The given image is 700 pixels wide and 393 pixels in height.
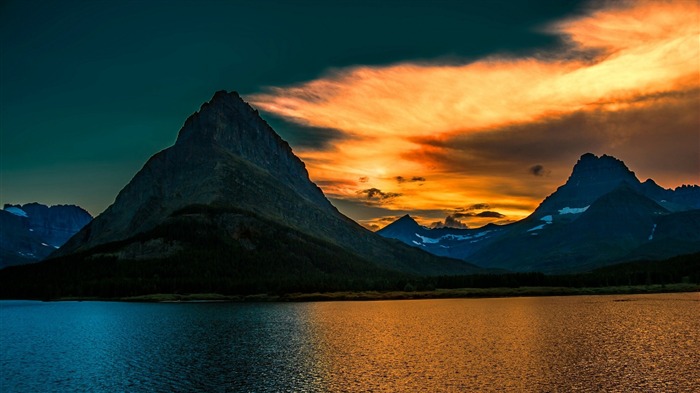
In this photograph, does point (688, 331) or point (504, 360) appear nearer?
point (504, 360)

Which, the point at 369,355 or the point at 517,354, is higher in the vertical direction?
the point at 517,354

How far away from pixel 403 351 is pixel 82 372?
51.1 meters

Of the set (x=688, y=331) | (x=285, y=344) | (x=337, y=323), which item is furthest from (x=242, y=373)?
(x=688, y=331)

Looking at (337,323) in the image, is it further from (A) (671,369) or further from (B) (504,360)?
(A) (671,369)

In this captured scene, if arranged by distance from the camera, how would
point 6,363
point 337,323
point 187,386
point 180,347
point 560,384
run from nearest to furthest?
1. point 560,384
2. point 187,386
3. point 6,363
4. point 180,347
5. point 337,323

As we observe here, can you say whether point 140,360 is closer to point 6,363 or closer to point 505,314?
point 6,363

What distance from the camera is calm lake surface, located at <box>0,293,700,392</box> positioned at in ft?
233

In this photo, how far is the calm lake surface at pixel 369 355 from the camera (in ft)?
233

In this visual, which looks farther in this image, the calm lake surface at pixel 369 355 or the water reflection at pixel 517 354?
the calm lake surface at pixel 369 355

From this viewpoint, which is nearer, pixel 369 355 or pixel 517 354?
pixel 517 354

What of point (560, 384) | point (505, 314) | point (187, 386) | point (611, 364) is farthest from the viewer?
point (505, 314)

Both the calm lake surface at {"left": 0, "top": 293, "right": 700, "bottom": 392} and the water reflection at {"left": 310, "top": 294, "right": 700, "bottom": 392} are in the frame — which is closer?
the water reflection at {"left": 310, "top": 294, "right": 700, "bottom": 392}

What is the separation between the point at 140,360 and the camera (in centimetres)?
9375

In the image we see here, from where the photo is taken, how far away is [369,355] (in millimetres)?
93500
